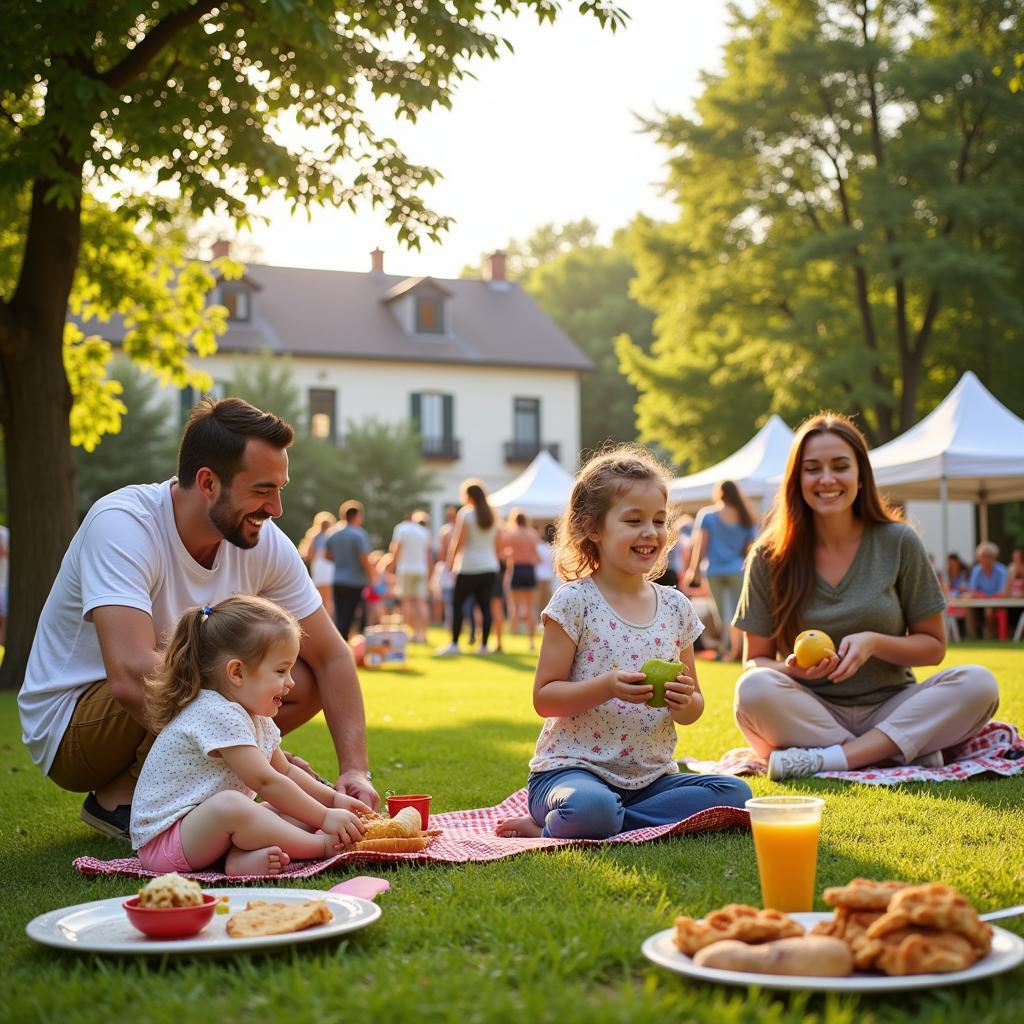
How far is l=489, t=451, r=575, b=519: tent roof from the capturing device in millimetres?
23562

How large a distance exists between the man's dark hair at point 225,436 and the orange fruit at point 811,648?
2137 millimetres

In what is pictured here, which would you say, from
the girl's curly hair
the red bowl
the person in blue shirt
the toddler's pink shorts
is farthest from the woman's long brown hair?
the person in blue shirt

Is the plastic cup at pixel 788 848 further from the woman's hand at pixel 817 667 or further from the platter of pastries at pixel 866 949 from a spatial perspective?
the woman's hand at pixel 817 667

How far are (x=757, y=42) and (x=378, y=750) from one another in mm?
23124

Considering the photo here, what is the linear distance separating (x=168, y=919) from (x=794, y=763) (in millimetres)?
3179

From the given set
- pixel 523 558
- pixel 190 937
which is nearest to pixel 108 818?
pixel 190 937

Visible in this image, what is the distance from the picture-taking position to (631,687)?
3947mm

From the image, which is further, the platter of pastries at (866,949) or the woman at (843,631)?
the woman at (843,631)

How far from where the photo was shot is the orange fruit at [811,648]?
16.7 ft

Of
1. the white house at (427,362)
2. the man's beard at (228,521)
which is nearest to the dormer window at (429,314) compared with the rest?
the white house at (427,362)

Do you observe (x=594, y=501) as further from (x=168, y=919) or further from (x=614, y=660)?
(x=168, y=919)

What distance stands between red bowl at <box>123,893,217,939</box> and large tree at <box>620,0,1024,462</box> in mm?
22919

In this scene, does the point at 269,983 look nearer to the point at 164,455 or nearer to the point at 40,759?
the point at 40,759

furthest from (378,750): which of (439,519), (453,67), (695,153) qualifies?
(439,519)
